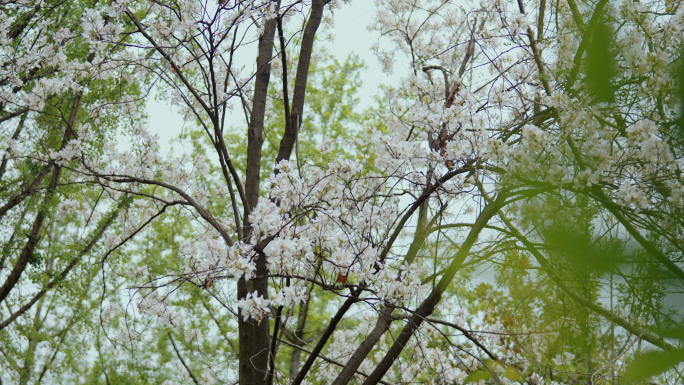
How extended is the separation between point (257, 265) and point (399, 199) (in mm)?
1353

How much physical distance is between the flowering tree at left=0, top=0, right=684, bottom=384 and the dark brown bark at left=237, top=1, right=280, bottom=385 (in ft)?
0.06

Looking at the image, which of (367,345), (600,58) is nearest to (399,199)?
(367,345)

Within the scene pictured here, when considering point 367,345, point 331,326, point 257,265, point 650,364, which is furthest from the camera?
point 367,345


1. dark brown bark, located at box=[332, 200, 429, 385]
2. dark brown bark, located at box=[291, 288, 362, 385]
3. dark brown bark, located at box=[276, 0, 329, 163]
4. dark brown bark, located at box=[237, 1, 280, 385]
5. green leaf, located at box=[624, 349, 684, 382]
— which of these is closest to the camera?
green leaf, located at box=[624, 349, 684, 382]

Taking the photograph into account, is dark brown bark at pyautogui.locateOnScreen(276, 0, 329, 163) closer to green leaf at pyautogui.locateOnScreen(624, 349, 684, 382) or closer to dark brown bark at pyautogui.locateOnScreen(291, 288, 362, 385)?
dark brown bark at pyautogui.locateOnScreen(291, 288, 362, 385)

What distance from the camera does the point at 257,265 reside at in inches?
138

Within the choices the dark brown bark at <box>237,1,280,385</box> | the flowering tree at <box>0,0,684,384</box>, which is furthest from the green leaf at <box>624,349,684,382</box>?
the dark brown bark at <box>237,1,280,385</box>

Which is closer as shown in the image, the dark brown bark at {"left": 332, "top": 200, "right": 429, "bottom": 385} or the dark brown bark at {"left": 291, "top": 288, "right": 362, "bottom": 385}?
the dark brown bark at {"left": 291, "top": 288, "right": 362, "bottom": 385}

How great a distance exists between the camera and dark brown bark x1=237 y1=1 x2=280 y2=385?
3.75 metres

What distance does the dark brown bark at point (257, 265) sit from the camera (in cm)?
375

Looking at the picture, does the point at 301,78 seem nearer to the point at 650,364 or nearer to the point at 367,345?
the point at 367,345

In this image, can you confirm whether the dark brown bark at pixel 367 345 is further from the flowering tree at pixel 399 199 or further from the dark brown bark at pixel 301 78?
the dark brown bark at pixel 301 78

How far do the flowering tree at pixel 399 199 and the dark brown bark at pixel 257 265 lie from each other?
0.06 feet

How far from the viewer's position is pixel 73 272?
29.5 ft
